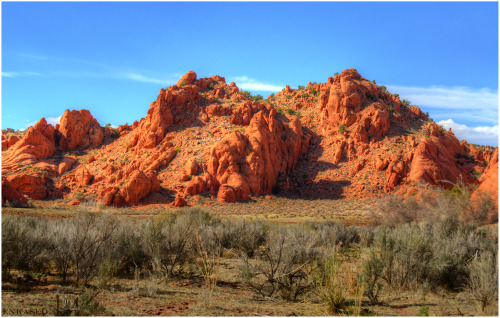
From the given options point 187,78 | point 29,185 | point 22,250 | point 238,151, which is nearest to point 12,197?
point 29,185

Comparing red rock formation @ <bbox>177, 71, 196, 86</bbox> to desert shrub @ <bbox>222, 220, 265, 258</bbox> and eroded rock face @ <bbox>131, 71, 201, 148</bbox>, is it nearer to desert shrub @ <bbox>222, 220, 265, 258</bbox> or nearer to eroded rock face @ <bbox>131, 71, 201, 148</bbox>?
eroded rock face @ <bbox>131, 71, 201, 148</bbox>

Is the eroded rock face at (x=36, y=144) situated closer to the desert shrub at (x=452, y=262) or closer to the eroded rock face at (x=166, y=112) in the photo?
the eroded rock face at (x=166, y=112)

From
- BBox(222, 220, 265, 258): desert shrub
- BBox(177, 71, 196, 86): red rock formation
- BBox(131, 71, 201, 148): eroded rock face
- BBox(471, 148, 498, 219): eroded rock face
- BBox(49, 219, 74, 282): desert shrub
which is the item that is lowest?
BBox(222, 220, 265, 258): desert shrub

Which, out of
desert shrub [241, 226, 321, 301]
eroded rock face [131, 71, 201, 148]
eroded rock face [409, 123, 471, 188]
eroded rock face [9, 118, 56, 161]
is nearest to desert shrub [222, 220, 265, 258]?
desert shrub [241, 226, 321, 301]

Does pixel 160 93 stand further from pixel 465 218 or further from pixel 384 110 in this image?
pixel 465 218

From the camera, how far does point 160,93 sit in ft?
196

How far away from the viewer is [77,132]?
60656 mm

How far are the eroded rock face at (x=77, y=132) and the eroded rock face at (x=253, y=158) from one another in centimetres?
2563

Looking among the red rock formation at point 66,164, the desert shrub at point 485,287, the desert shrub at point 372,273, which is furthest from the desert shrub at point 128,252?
the red rock formation at point 66,164

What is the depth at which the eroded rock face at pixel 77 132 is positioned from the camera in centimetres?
5994

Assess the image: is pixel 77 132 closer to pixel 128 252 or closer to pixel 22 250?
pixel 128 252

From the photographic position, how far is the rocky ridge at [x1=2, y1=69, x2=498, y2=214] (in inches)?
1863

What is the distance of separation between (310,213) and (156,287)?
116 ft

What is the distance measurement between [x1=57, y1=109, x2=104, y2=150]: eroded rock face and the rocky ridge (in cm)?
18
